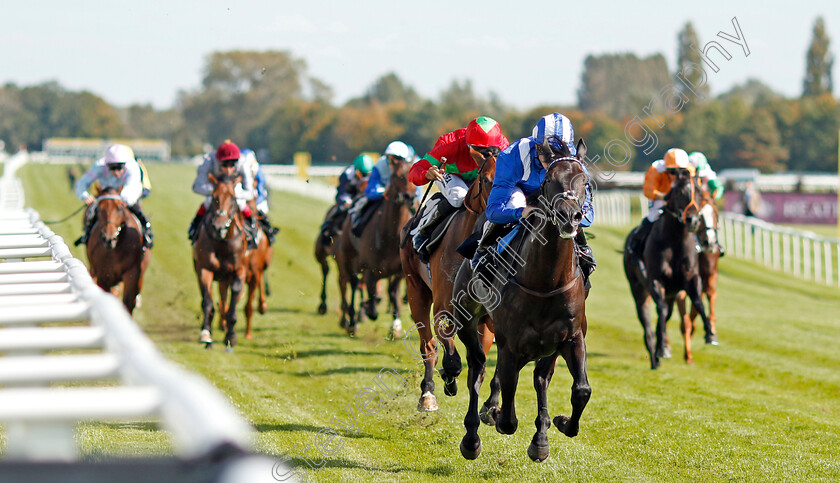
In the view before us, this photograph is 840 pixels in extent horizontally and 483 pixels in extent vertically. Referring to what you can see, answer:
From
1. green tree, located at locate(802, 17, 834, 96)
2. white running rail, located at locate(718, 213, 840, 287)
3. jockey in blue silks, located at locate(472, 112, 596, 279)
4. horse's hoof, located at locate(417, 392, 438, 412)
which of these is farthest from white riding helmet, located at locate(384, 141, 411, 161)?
green tree, located at locate(802, 17, 834, 96)

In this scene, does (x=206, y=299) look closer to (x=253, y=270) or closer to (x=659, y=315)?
(x=253, y=270)

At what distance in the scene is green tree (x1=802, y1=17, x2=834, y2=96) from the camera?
2464 inches

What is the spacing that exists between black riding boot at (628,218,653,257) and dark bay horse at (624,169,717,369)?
26cm

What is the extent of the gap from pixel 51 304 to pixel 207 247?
7.49 m

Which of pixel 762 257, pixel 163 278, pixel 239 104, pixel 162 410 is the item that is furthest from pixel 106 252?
pixel 239 104

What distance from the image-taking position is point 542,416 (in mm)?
5254

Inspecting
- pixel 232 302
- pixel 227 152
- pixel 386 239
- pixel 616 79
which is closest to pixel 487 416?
pixel 386 239

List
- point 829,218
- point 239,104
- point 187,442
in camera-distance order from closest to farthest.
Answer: point 187,442 < point 829,218 < point 239,104

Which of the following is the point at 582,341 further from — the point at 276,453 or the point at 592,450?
the point at 276,453

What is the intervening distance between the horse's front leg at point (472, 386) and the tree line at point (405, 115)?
373 centimetres

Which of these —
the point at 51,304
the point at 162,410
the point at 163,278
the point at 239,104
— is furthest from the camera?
the point at 239,104

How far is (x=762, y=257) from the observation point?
22594 millimetres

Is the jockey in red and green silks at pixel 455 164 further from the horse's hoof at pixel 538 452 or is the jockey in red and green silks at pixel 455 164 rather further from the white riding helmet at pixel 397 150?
the white riding helmet at pixel 397 150

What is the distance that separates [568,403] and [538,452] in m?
2.64
